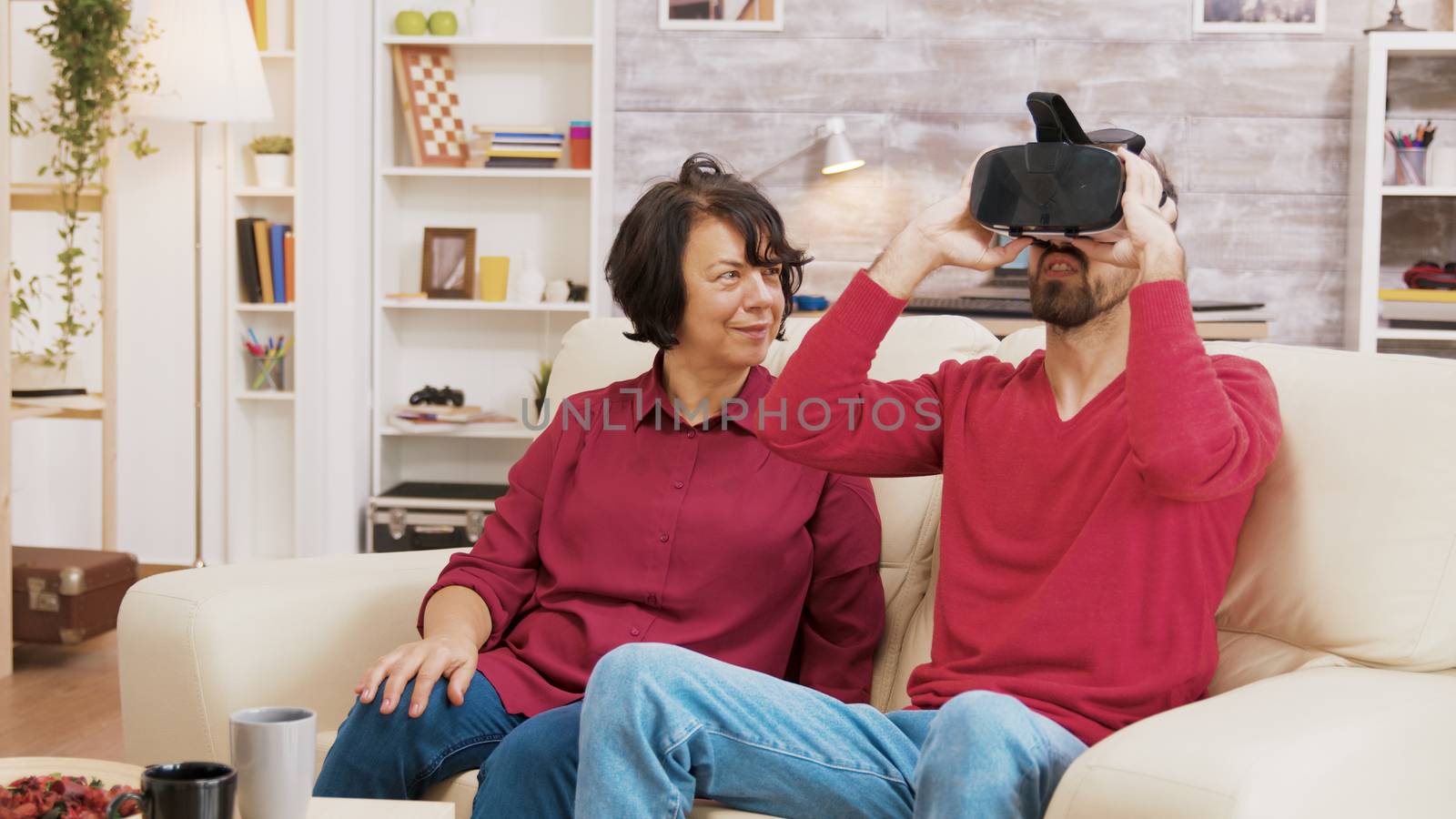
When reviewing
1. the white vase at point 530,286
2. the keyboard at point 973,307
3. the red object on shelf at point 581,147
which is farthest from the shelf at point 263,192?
the keyboard at point 973,307

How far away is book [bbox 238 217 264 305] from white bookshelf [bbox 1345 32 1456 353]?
315cm

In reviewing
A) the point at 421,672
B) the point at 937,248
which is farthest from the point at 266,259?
the point at 937,248

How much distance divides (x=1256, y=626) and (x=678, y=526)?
674mm

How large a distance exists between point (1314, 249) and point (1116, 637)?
10.1ft

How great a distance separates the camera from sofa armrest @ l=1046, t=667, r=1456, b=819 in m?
1.06

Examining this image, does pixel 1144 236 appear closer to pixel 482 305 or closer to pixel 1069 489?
pixel 1069 489

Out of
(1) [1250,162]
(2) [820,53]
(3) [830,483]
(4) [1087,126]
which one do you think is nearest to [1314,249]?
(1) [1250,162]

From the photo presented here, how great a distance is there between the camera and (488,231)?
13.9 ft

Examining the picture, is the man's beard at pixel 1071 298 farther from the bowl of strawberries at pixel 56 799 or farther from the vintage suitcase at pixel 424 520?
the vintage suitcase at pixel 424 520

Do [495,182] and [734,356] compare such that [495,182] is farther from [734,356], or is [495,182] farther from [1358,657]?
[1358,657]

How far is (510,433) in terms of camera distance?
13.3 ft

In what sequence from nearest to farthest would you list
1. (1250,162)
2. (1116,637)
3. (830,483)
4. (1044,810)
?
1. (1044,810)
2. (1116,637)
3. (830,483)
4. (1250,162)

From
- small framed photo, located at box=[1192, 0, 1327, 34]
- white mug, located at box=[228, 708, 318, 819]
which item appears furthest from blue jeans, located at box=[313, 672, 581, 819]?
small framed photo, located at box=[1192, 0, 1327, 34]

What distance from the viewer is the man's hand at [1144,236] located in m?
1.34
